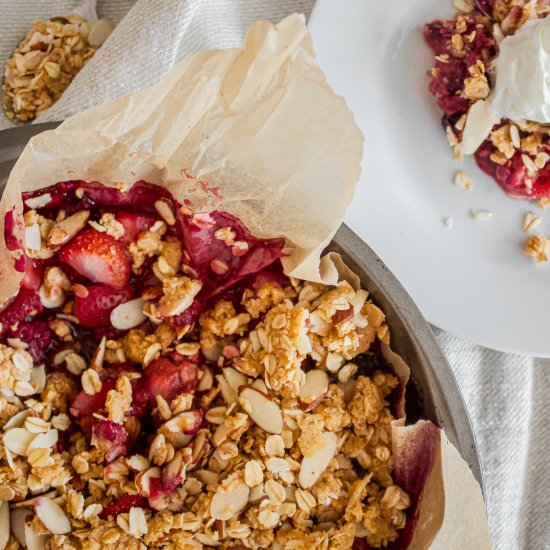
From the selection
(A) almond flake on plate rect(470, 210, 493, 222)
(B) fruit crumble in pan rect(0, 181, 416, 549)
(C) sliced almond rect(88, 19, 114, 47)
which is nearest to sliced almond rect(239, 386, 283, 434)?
(B) fruit crumble in pan rect(0, 181, 416, 549)

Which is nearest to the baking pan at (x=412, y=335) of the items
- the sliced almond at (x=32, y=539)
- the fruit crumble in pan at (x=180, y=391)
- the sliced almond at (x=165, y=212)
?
the fruit crumble in pan at (x=180, y=391)

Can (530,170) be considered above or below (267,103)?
below

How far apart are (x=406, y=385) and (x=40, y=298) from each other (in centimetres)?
40

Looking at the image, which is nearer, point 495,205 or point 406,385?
point 406,385

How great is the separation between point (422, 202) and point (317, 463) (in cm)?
39

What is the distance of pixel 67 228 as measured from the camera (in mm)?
791

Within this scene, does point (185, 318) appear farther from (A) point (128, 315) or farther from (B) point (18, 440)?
(B) point (18, 440)

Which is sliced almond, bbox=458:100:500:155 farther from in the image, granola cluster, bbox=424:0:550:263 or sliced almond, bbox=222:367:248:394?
sliced almond, bbox=222:367:248:394

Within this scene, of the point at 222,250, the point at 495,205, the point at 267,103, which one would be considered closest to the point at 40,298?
the point at 222,250

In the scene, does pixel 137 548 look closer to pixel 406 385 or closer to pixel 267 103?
pixel 406 385

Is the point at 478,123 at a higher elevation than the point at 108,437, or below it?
higher

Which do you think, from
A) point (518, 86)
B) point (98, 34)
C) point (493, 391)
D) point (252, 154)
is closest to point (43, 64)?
point (98, 34)

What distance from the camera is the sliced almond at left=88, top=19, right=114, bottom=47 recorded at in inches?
39.7

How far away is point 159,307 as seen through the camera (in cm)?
80
